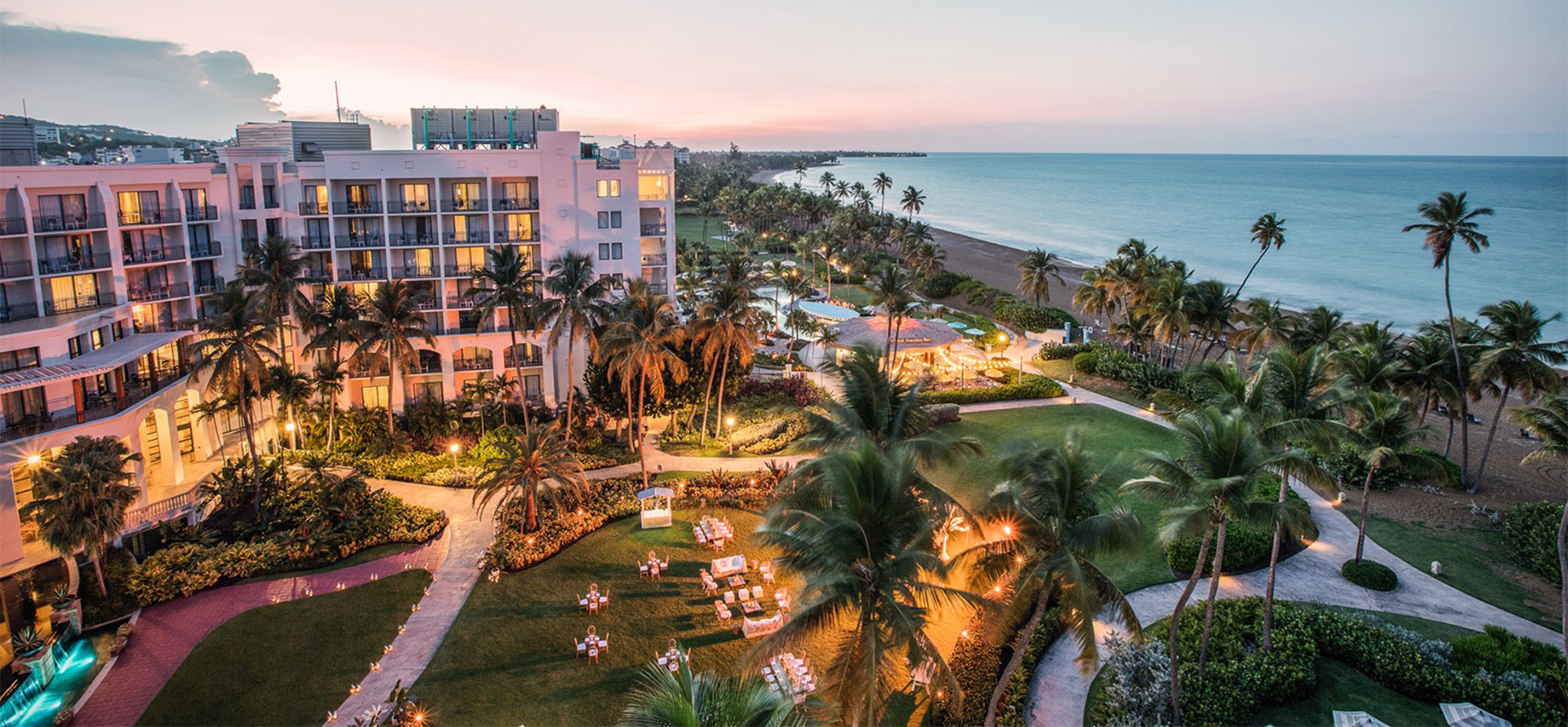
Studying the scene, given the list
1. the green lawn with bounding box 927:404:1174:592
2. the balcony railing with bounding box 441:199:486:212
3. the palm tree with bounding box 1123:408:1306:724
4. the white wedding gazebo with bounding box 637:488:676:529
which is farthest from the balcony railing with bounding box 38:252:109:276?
the palm tree with bounding box 1123:408:1306:724

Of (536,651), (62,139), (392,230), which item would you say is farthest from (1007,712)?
(62,139)

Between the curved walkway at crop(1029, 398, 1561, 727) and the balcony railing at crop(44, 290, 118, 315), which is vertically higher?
the balcony railing at crop(44, 290, 118, 315)

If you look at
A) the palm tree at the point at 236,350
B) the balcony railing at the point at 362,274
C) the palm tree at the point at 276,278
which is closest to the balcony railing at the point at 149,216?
the palm tree at the point at 276,278

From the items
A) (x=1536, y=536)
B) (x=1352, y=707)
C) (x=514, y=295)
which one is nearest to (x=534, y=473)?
(x=514, y=295)

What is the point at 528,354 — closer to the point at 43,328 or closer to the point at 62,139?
the point at 43,328

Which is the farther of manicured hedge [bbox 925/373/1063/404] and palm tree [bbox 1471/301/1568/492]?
manicured hedge [bbox 925/373/1063/404]

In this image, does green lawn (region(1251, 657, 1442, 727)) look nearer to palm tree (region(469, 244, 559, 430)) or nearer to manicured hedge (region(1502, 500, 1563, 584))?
manicured hedge (region(1502, 500, 1563, 584))

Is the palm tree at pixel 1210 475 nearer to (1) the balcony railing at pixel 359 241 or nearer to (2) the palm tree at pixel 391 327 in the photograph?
(2) the palm tree at pixel 391 327

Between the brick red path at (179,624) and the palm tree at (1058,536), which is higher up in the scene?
the palm tree at (1058,536)
